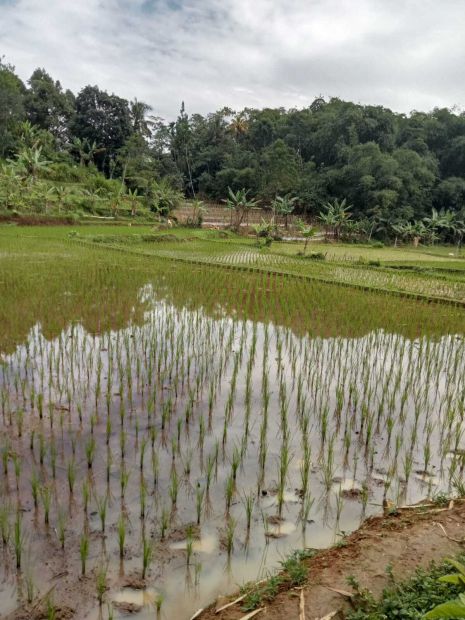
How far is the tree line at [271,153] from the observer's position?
30250 millimetres

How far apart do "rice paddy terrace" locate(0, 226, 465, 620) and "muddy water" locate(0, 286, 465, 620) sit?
0.01 metres

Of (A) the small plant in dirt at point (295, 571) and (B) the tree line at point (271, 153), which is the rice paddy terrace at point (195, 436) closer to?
(A) the small plant in dirt at point (295, 571)

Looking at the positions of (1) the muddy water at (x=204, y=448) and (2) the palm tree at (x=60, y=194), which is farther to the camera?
(2) the palm tree at (x=60, y=194)

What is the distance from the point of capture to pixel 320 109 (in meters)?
45.6

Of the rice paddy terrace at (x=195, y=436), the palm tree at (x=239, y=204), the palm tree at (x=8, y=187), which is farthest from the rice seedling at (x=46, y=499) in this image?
the palm tree at (x=239, y=204)

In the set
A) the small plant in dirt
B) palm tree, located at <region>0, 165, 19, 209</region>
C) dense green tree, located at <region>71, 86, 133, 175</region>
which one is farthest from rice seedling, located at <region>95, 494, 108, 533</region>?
dense green tree, located at <region>71, 86, 133, 175</region>

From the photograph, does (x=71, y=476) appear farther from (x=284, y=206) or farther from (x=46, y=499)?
(x=284, y=206)

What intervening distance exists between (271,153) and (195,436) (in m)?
30.9

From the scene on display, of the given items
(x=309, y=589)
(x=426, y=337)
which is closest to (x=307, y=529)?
(x=309, y=589)

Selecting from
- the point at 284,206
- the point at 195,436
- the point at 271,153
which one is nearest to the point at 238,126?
the point at 271,153

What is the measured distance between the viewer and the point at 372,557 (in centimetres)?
227

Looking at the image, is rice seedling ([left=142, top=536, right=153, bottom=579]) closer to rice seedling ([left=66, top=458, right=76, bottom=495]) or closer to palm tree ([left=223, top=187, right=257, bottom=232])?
rice seedling ([left=66, top=458, right=76, bottom=495])

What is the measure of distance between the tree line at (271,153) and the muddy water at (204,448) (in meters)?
22.0

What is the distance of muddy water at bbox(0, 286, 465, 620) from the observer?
233 centimetres
